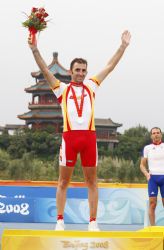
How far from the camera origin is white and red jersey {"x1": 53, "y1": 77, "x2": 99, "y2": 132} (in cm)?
483

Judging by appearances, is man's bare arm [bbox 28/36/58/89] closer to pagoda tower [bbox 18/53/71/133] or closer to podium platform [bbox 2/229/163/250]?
podium platform [bbox 2/229/163/250]

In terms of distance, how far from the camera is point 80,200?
35.7ft

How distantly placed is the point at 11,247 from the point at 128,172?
1621 centimetres

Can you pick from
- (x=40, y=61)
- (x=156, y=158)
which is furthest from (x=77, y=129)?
(x=156, y=158)

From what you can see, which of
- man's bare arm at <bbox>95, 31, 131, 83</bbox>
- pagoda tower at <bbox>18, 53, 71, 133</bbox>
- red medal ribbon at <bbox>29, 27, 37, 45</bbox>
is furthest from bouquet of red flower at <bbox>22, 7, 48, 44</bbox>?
pagoda tower at <bbox>18, 53, 71, 133</bbox>

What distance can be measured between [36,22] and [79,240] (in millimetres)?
1912

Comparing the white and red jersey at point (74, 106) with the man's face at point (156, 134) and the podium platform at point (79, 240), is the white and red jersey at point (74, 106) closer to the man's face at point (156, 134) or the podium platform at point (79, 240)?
the podium platform at point (79, 240)

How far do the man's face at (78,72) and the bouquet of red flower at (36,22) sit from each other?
418 mm

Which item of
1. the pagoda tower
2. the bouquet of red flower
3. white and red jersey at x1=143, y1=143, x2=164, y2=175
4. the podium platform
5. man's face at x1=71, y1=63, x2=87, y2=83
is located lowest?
the podium platform

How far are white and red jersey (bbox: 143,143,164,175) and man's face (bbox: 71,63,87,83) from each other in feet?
8.96

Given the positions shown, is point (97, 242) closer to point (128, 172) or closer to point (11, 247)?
point (11, 247)

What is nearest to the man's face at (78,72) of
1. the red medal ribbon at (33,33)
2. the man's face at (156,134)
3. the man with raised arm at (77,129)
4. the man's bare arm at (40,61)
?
the man with raised arm at (77,129)

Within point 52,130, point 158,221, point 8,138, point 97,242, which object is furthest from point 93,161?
point 52,130

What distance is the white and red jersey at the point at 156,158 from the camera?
7439mm
